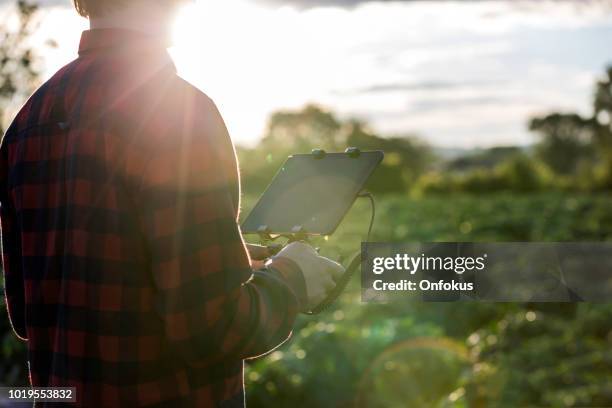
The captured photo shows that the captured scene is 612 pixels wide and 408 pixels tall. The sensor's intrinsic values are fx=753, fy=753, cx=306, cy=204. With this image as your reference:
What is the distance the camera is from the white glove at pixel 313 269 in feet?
5.19

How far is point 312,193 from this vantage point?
5.97ft

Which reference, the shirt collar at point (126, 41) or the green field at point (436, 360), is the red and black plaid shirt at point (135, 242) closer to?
the shirt collar at point (126, 41)

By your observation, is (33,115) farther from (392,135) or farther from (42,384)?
(392,135)

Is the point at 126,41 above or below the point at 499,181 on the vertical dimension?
above

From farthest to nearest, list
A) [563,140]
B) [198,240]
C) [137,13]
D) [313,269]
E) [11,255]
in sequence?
[563,140] < [11,255] < [313,269] < [137,13] < [198,240]

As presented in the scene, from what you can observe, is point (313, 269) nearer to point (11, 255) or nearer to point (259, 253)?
point (259, 253)

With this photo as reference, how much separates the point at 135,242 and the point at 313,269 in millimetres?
388

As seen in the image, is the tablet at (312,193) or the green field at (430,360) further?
the green field at (430,360)

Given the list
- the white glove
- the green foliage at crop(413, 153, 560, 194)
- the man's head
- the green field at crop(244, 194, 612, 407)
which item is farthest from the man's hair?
the green foliage at crop(413, 153, 560, 194)

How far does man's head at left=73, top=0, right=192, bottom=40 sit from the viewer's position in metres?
1.47

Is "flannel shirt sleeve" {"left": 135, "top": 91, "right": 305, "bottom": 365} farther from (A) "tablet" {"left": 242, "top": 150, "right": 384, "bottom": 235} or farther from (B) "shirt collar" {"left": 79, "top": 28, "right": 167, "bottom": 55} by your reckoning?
(A) "tablet" {"left": 242, "top": 150, "right": 384, "bottom": 235}

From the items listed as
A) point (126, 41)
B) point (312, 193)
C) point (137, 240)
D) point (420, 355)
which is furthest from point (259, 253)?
point (420, 355)

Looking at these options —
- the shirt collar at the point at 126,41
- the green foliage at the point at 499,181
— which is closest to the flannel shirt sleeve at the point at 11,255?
the shirt collar at the point at 126,41

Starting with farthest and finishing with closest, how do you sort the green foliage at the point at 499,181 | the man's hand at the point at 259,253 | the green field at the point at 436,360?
1. the green foliage at the point at 499,181
2. the green field at the point at 436,360
3. the man's hand at the point at 259,253
